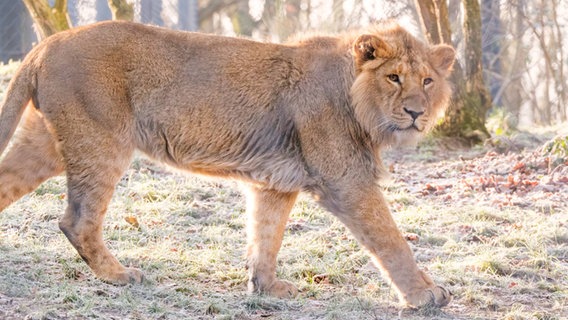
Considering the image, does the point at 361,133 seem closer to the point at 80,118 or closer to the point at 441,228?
the point at 80,118

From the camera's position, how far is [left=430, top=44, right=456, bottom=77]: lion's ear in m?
5.94

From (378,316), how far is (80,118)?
84.9 inches

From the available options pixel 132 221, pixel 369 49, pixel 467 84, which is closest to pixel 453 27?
pixel 467 84

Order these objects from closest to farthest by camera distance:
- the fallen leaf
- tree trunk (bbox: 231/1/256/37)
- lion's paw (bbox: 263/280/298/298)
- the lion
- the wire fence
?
1. the lion
2. lion's paw (bbox: 263/280/298/298)
3. the fallen leaf
4. the wire fence
5. tree trunk (bbox: 231/1/256/37)

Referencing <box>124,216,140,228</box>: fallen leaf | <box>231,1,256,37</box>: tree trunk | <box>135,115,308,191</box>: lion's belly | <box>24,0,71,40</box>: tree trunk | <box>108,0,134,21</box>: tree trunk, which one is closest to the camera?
<box>135,115,308,191</box>: lion's belly

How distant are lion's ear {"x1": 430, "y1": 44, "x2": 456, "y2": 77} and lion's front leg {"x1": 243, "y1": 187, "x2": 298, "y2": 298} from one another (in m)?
1.24

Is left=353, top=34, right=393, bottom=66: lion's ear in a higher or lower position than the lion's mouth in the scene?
higher

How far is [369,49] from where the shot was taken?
5793mm

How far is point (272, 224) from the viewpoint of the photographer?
604 centimetres

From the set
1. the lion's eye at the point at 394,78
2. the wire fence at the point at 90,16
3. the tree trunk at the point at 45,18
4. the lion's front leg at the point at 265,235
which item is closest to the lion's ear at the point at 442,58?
the lion's eye at the point at 394,78

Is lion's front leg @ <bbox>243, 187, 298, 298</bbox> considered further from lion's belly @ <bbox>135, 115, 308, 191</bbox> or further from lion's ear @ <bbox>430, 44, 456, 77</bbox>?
lion's ear @ <bbox>430, 44, 456, 77</bbox>

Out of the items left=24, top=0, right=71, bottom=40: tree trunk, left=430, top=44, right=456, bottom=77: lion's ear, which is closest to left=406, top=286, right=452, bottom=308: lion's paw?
left=430, top=44, right=456, bottom=77: lion's ear

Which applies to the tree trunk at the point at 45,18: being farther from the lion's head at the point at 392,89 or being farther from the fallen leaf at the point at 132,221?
the lion's head at the point at 392,89

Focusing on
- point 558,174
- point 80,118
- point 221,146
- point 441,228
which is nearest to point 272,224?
point 221,146
